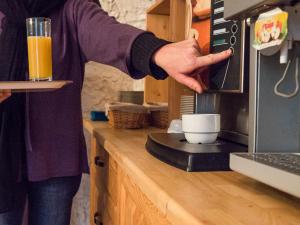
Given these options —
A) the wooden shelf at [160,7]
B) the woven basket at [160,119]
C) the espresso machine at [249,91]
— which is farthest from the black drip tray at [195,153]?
the wooden shelf at [160,7]

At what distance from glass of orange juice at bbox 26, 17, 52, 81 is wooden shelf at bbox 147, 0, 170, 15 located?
768 millimetres

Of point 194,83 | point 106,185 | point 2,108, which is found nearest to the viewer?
point 194,83

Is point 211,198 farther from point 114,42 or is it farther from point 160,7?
point 160,7

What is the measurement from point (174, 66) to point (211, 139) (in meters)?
0.18

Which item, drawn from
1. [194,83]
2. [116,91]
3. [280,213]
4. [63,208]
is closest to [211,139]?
[194,83]

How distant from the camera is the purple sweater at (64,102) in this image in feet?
3.45

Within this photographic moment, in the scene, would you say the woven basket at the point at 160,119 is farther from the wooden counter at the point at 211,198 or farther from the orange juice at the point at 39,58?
the wooden counter at the point at 211,198

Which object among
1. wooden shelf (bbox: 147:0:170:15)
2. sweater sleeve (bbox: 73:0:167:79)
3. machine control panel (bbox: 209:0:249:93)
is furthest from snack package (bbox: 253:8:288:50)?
wooden shelf (bbox: 147:0:170:15)

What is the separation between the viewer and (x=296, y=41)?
2.03 ft

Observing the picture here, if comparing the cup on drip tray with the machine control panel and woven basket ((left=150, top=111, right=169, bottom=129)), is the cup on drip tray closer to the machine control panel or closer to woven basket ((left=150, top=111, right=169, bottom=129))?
the machine control panel

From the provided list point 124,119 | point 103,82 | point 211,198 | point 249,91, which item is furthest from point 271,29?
point 103,82

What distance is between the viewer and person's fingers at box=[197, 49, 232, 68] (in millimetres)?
793

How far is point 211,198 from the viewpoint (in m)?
0.56

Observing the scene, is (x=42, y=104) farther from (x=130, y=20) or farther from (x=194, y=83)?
(x=130, y=20)
